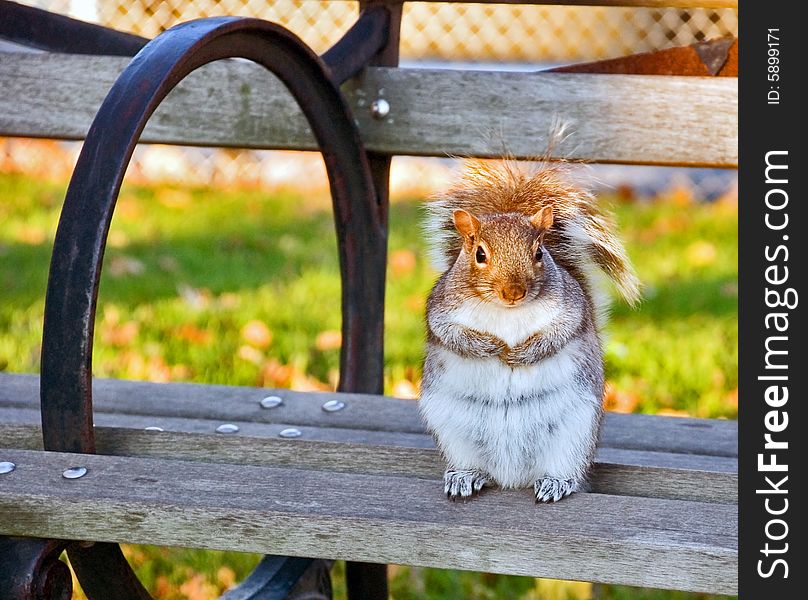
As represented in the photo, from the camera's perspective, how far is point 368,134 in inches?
82.2

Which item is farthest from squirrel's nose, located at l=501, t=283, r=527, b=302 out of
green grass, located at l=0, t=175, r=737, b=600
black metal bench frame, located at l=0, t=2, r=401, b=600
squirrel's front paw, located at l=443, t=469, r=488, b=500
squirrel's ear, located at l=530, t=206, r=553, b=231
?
green grass, located at l=0, t=175, r=737, b=600

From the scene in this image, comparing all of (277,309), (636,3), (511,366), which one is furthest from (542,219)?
(277,309)

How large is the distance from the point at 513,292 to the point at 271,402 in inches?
22.7

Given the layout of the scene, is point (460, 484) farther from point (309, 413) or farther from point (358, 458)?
point (309, 413)

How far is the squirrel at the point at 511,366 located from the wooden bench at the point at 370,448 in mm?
58

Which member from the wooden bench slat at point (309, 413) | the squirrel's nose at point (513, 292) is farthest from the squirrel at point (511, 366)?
the wooden bench slat at point (309, 413)

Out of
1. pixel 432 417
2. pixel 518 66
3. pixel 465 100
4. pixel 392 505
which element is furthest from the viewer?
pixel 518 66

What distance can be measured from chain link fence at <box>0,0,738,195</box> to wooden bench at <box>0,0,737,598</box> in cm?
25

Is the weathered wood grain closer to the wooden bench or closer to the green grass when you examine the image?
the wooden bench

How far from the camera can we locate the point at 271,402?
5.84 ft

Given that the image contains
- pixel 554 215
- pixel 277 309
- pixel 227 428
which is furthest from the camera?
pixel 277 309
